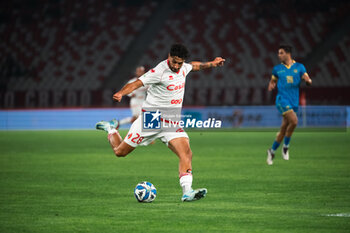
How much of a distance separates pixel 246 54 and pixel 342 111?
24.1ft

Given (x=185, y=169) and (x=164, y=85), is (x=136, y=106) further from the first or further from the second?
(x=185, y=169)

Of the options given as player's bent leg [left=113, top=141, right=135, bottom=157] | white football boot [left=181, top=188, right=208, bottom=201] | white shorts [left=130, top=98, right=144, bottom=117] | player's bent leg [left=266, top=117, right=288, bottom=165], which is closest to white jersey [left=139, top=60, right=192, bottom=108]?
player's bent leg [left=113, top=141, right=135, bottom=157]

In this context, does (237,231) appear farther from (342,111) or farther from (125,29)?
(125,29)

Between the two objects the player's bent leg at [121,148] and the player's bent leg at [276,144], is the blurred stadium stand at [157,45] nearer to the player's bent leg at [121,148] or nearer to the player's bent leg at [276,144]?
the player's bent leg at [276,144]

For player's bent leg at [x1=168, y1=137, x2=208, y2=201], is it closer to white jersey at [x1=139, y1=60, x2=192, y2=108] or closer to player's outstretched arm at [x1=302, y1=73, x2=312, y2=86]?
white jersey at [x1=139, y1=60, x2=192, y2=108]

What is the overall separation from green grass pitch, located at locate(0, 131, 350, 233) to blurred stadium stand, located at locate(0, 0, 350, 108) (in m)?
16.6

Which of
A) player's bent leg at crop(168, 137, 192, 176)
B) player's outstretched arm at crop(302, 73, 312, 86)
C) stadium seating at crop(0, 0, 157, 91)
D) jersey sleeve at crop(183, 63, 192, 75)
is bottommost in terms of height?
player's bent leg at crop(168, 137, 192, 176)

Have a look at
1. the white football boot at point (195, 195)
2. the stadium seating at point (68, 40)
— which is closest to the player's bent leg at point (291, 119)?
the white football boot at point (195, 195)

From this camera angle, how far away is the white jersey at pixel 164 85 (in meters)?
8.22

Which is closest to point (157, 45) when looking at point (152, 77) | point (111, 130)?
point (111, 130)

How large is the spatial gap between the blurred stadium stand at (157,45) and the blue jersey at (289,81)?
1727cm

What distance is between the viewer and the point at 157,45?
36656mm

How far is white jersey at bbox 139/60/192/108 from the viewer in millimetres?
8219

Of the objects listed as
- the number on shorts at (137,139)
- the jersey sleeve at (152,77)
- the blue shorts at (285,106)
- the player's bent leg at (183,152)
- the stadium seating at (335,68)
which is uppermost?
the stadium seating at (335,68)
